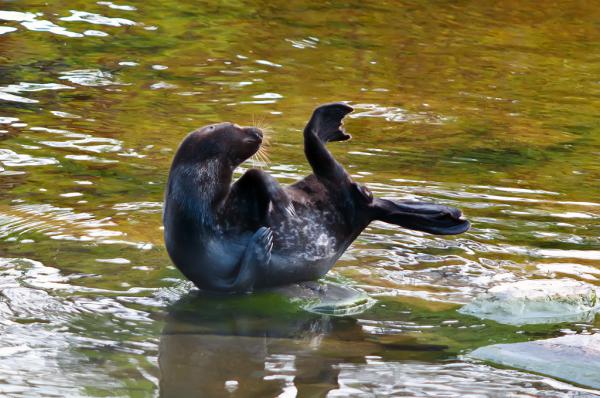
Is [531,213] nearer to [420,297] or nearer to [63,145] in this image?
[420,297]

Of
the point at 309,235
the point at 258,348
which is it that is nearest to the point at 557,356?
the point at 258,348

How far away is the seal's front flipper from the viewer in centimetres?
569

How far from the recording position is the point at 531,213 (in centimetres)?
731

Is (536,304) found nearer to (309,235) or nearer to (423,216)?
(423,216)

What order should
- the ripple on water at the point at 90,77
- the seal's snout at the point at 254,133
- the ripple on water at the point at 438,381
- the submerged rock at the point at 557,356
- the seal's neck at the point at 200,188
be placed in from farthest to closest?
the ripple on water at the point at 90,77
the seal's snout at the point at 254,133
the seal's neck at the point at 200,188
the submerged rock at the point at 557,356
the ripple on water at the point at 438,381

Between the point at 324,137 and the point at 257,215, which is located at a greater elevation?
the point at 324,137

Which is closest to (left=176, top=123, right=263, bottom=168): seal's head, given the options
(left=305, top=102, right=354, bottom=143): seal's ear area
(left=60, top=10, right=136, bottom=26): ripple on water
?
(left=305, top=102, right=354, bottom=143): seal's ear area

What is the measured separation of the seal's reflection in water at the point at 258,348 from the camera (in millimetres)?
4793

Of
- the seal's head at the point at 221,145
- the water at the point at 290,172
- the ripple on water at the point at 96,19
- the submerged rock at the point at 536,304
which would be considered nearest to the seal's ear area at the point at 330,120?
the seal's head at the point at 221,145

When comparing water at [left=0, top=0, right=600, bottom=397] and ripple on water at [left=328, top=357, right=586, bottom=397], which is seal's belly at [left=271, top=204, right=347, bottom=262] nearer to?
water at [left=0, top=0, right=600, bottom=397]

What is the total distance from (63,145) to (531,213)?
10.7 ft

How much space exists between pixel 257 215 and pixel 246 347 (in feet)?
2.83

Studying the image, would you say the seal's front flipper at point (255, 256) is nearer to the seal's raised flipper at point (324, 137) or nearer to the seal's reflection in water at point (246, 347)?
the seal's reflection in water at point (246, 347)

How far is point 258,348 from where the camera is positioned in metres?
5.23
